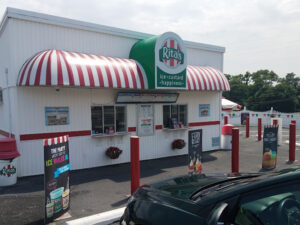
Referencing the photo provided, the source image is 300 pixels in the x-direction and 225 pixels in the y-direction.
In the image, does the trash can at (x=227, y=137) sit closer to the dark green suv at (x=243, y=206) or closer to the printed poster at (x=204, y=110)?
the printed poster at (x=204, y=110)

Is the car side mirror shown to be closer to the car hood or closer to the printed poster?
the car hood

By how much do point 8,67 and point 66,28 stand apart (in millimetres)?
2028

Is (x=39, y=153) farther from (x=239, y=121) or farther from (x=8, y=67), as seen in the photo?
(x=239, y=121)

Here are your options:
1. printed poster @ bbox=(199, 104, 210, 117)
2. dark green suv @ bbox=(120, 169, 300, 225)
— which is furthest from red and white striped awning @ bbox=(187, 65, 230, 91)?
dark green suv @ bbox=(120, 169, 300, 225)

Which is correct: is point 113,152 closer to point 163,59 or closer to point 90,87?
point 90,87

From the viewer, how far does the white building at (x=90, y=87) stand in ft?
22.7

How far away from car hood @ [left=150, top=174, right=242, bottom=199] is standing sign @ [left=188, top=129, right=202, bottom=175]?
2.39m

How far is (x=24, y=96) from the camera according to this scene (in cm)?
710

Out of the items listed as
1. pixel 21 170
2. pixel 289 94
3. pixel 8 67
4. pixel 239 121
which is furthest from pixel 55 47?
pixel 289 94

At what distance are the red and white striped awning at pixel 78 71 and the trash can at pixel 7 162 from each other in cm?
159

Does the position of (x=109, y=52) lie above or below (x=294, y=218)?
above

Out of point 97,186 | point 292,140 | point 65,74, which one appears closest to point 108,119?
point 65,74

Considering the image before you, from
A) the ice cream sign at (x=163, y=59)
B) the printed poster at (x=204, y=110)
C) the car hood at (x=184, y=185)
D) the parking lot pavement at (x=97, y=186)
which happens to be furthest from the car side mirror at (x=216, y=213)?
the printed poster at (x=204, y=110)

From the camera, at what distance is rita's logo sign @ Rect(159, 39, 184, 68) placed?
823 centimetres
